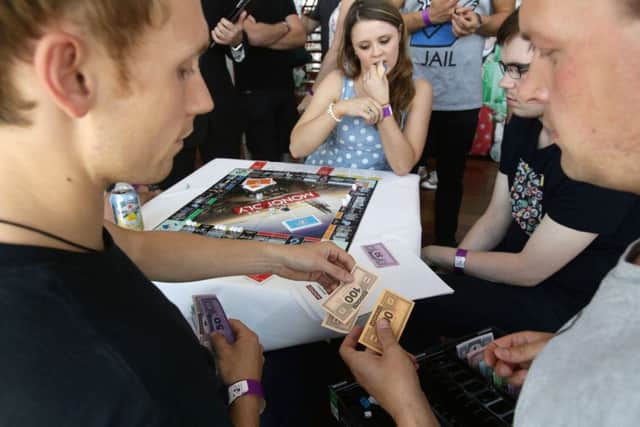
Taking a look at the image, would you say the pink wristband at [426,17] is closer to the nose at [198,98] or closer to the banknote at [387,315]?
the banknote at [387,315]

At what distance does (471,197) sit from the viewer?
3.36 metres

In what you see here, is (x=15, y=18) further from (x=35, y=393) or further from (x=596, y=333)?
(x=596, y=333)

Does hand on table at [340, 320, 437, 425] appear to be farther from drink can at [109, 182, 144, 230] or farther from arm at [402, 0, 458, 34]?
arm at [402, 0, 458, 34]

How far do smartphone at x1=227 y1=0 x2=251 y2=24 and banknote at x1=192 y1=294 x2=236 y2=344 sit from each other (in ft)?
5.37

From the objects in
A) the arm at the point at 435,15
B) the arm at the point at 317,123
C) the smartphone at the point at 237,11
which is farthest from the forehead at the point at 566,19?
the smartphone at the point at 237,11

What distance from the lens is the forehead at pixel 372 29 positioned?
5.58 feet

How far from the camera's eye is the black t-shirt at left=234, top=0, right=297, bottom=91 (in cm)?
251

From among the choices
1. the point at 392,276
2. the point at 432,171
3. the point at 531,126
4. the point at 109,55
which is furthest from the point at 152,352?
the point at 432,171

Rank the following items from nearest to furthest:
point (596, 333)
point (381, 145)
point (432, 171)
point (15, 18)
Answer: point (15, 18) → point (596, 333) → point (381, 145) → point (432, 171)

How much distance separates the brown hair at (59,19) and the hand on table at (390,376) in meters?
0.66

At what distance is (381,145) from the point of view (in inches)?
70.5

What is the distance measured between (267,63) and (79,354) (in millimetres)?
2403

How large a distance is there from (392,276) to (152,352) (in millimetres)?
646

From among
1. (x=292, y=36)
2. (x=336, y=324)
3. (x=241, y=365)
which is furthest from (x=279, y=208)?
(x=292, y=36)
